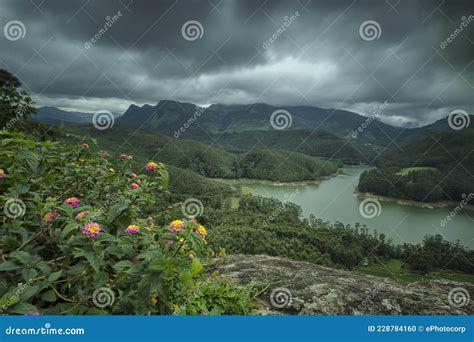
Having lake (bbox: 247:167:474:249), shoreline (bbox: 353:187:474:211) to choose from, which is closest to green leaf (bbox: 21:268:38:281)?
lake (bbox: 247:167:474:249)

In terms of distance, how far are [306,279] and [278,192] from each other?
181 ft

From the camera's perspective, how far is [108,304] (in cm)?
133

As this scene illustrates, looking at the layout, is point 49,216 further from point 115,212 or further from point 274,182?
point 274,182

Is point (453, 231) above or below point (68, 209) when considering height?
above

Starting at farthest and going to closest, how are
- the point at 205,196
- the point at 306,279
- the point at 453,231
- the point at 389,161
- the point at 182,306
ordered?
the point at 389,161 < the point at 453,231 < the point at 205,196 < the point at 306,279 < the point at 182,306

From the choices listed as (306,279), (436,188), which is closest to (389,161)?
(436,188)

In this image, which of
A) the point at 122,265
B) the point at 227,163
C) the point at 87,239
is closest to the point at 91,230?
the point at 87,239

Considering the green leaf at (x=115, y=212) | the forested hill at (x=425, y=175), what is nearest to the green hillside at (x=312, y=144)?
the forested hill at (x=425, y=175)

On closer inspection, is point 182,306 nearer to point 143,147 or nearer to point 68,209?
point 68,209

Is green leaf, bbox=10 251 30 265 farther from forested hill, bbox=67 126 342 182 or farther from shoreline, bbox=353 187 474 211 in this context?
forested hill, bbox=67 126 342 182

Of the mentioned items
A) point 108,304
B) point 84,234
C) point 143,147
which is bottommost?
point 108,304

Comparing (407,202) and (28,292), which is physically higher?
(407,202)

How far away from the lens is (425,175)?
37.2 metres

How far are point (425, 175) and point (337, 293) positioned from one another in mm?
41494
